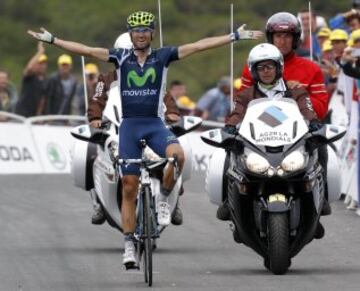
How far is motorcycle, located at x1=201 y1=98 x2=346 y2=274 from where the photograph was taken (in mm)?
14219

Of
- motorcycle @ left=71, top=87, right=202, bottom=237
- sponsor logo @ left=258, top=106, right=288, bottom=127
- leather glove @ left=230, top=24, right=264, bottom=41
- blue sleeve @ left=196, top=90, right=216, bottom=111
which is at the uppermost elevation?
leather glove @ left=230, top=24, right=264, bottom=41

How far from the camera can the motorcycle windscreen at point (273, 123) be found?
47.2ft

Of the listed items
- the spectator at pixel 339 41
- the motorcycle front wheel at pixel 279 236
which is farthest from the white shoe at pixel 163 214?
the spectator at pixel 339 41

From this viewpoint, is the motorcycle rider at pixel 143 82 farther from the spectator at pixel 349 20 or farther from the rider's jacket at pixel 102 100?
the spectator at pixel 349 20

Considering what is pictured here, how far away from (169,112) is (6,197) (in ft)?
20.9

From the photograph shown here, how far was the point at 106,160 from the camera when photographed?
648 inches

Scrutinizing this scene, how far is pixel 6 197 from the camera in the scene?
22562mm

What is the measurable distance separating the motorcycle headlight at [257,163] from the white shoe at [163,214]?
79 cm

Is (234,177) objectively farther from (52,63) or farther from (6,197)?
(52,63)

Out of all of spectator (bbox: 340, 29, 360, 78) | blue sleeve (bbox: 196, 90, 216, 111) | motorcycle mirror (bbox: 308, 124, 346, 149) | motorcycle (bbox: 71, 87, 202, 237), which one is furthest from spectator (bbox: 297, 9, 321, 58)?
motorcycle mirror (bbox: 308, 124, 346, 149)

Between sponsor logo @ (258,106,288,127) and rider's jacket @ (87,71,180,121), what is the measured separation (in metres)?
2.02

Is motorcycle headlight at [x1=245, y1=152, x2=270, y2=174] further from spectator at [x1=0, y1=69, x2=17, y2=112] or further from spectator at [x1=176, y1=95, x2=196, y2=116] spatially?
spectator at [x1=176, y1=95, x2=196, y2=116]

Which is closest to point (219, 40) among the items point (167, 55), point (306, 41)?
point (167, 55)

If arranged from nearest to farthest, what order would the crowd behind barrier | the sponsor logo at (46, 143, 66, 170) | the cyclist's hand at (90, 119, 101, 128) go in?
the cyclist's hand at (90, 119, 101, 128), the crowd behind barrier, the sponsor logo at (46, 143, 66, 170)
